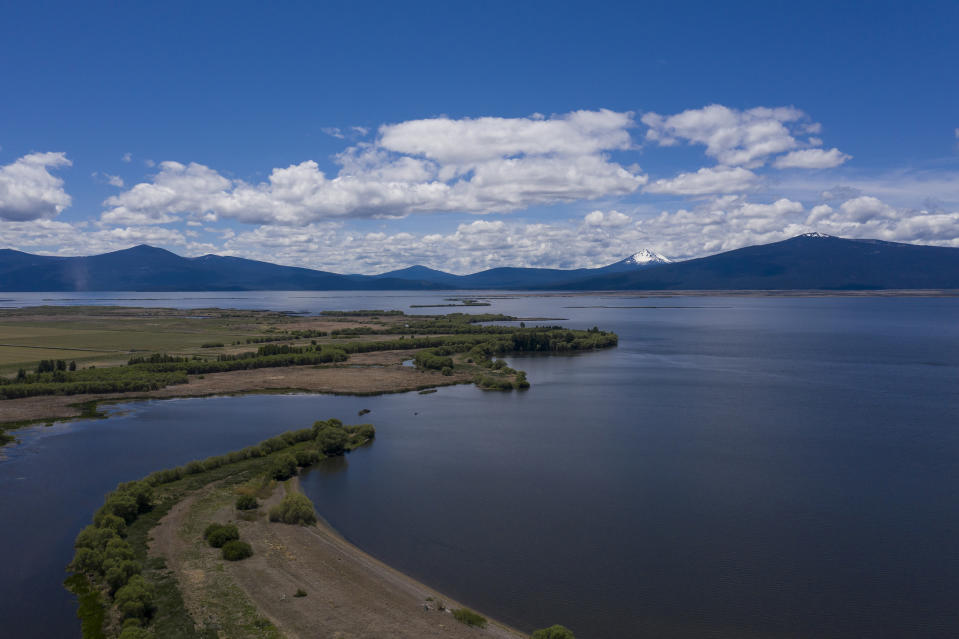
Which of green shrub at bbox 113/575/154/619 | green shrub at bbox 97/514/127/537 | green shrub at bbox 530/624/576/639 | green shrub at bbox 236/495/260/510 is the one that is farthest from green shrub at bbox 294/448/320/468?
green shrub at bbox 530/624/576/639

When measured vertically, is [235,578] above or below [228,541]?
below

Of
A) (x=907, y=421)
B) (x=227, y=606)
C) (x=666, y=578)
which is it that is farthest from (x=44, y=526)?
(x=907, y=421)

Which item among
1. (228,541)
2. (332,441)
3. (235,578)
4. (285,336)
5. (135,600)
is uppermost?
(285,336)

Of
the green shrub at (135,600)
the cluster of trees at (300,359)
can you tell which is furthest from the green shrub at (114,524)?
the cluster of trees at (300,359)

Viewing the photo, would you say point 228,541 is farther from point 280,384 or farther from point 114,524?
point 280,384

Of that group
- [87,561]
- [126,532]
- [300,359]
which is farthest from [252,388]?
[87,561]

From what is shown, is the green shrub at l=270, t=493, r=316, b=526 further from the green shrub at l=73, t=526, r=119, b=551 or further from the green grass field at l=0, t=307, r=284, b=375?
Answer: the green grass field at l=0, t=307, r=284, b=375
